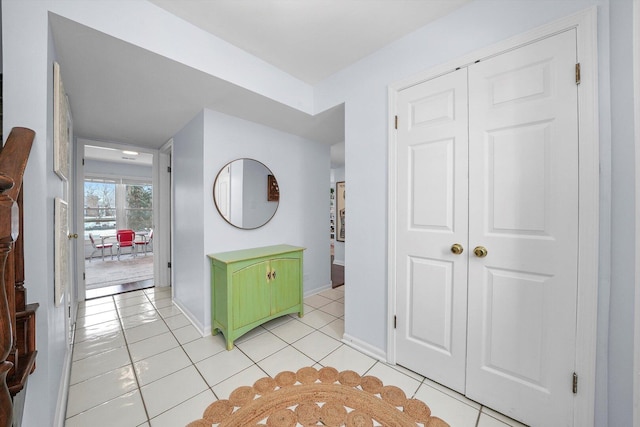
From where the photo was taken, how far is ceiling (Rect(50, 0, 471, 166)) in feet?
5.22

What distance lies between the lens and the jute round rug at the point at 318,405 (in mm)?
1407

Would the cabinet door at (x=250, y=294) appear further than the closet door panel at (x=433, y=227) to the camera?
Yes

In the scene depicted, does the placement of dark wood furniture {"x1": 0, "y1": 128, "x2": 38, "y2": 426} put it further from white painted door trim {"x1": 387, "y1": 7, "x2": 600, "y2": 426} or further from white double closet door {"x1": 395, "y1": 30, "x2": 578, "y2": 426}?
white painted door trim {"x1": 387, "y1": 7, "x2": 600, "y2": 426}

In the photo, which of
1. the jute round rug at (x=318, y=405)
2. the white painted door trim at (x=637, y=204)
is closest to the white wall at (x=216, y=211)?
the jute round rug at (x=318, y=405)

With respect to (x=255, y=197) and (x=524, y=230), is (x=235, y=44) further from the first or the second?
(x=524, y=230)

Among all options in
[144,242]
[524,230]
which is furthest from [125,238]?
[524,230]

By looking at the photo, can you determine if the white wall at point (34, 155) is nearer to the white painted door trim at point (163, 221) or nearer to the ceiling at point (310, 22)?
the ceiling at point (310, 22)

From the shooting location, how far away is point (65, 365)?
1746mm

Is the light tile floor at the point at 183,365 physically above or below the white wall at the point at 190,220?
below

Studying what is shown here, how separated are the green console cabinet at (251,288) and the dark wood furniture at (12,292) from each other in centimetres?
121

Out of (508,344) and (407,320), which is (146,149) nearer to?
(407,320)

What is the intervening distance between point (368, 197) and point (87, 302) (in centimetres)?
390

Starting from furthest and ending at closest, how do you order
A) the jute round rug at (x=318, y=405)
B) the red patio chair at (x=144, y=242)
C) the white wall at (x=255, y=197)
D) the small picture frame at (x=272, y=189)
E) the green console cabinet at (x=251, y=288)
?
the red patio chair at (x=144, y=242), the small picture frame at (x=272, y=189), the white wall at (x=255, y=197), the green console cabinet at (x=251, y=288), the jute round rug at (x=318, y=405)

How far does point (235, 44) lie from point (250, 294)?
218 centimetres
